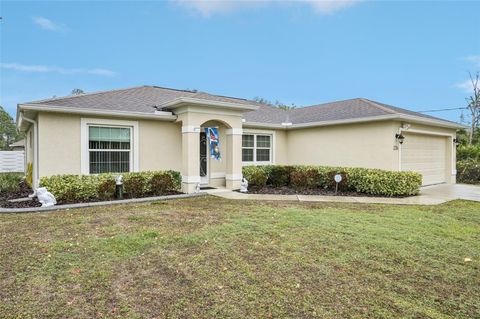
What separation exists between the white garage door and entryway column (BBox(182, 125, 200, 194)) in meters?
8.87

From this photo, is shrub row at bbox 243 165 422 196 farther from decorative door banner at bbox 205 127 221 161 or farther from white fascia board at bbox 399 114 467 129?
white fascia board at bbox 399 114 467 129

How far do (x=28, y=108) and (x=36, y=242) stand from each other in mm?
5775

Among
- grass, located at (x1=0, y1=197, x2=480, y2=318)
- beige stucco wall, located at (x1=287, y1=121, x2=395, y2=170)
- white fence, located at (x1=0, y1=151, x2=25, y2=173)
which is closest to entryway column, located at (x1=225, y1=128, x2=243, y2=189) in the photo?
beige stucco wall, located at (x1=287, y1=121, x2=395, y2=170)

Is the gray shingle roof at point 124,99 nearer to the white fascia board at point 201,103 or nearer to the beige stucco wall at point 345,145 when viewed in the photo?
the white fascia board at point 201,103

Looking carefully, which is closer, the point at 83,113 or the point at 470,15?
the point at 83,113

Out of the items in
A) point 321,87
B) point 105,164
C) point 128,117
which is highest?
point 321,87

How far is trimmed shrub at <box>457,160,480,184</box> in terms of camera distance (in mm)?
17516

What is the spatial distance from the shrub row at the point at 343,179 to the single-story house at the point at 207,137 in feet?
3.26

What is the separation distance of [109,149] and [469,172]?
19.6 metres

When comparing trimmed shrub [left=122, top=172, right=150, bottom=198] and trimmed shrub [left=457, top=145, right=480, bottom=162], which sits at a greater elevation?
trimmed shrub [left=457, top=145, right=480, bottom=162]

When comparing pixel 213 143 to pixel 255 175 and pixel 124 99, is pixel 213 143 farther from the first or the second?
pixel 124 99

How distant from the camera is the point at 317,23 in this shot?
55.2 ft

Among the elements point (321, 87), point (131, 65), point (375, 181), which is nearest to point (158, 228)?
point (375, 181)

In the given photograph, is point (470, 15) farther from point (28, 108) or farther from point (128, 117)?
point (28, 108)
